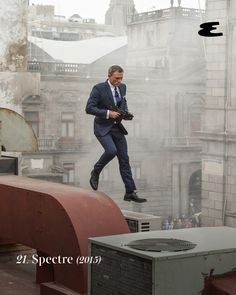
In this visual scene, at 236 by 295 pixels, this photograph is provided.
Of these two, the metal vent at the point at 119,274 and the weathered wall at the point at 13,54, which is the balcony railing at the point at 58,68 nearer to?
the weathered wall at the point at 13,54

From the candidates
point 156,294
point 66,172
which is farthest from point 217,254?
point 66,172

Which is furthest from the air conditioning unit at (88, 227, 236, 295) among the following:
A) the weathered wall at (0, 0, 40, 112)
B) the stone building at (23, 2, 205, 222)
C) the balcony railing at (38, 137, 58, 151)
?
the balcony railing at (38, 137, 58, 151)

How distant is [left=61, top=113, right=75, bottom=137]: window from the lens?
2350 centimetres

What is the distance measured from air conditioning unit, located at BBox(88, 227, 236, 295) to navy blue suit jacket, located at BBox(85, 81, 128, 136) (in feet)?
6.20

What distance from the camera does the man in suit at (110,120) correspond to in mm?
6133

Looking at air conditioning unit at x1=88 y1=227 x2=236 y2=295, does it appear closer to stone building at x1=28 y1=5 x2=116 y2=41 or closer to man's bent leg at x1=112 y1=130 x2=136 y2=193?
man's bent leg at x1=112 y1=130 x2=136 y2=193

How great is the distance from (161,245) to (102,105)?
229 centimetres

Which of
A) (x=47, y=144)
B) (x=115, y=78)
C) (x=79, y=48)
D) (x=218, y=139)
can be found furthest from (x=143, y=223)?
(x=47, y=144)

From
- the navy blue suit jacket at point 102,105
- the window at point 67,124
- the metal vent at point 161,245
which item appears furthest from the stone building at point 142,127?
the metal vent at point 161,245

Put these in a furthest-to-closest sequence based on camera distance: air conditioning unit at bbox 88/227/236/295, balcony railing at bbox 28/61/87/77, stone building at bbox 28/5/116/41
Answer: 1. stone building at bbox 28/5/116/41
2. balcony railing at bbox 28/61/87/77
3. air conditioning unit at bbox 88/227/236/295

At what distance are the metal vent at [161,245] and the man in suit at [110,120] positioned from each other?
5.83ft

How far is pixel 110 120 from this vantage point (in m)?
6.28

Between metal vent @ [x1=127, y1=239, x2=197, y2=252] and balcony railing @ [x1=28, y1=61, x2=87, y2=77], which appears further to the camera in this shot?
balcony railing @ [x1=28, y1=61, x2=87, y2=77]

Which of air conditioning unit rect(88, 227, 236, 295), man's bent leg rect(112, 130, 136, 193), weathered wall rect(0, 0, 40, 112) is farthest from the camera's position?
weathered wall rect(0, 0, 40, 112)
